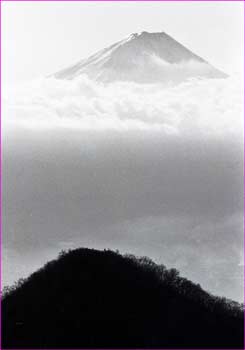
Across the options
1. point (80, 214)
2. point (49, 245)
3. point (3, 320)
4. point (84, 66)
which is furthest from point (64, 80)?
point (3, 320)

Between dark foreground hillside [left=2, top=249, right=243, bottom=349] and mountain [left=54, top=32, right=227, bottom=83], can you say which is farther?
mountain [left=54, top=32, right=227, bottom=83]

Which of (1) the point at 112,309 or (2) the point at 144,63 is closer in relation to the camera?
(1) the point at 112,309

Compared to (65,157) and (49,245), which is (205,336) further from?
(65,157)

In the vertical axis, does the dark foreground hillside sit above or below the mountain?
below

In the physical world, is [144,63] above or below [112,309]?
above
